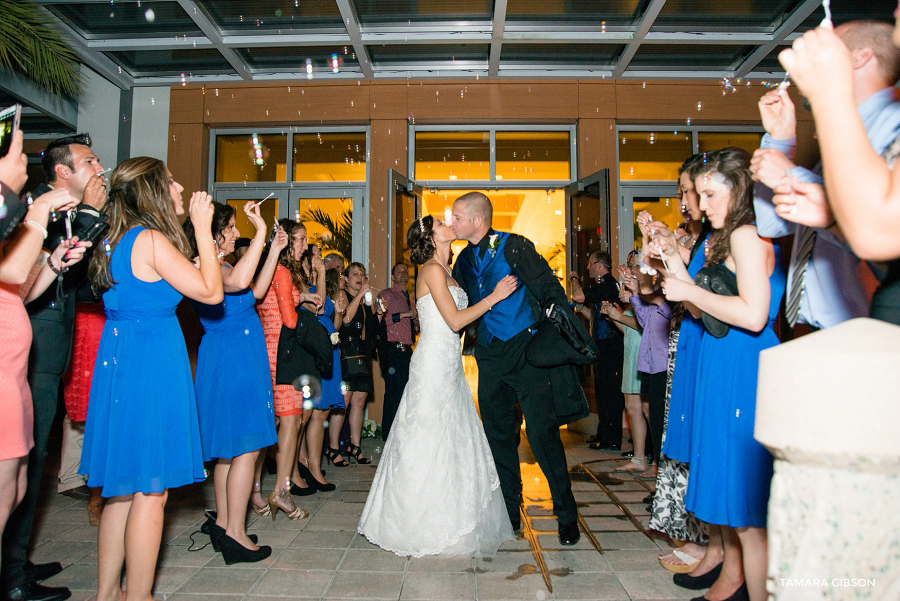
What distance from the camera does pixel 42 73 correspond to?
5316 mm

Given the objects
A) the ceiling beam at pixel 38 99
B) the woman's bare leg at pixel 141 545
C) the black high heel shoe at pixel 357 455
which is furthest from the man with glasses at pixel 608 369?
the ceiling beam at pixel 38 99

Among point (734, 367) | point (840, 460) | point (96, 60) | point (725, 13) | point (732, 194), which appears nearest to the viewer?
point (840, 460)

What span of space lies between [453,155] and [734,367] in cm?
630

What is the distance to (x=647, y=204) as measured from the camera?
7734 mm

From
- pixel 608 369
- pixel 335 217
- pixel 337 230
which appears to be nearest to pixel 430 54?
pixel 335 217

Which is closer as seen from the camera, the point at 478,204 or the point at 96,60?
the point at 478,204

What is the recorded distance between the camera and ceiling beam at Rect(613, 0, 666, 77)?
5.80 meters

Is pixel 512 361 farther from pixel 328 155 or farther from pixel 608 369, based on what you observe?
pixel 328 155

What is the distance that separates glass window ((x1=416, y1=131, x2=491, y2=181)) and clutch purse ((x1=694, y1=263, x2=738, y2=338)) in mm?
5883

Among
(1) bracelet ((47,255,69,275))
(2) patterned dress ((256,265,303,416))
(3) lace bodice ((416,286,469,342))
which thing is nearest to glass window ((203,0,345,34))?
(2) patterned dress ((256,265,303,416))

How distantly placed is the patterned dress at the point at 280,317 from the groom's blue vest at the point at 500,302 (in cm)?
130

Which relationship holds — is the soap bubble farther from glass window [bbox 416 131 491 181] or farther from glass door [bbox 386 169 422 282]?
glass window [bbox 416 131 491 181]

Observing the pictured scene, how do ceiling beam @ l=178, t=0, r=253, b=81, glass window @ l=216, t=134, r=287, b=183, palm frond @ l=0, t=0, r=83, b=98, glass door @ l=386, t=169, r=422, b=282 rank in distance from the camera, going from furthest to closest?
glass window @ l=216, t=134, r=287, b=183 → glass door @ l=386, t=169, r=422, b=282 → ceiling beam @ l=178, t=0, r=253, b=81 → palm frond @ l=0, t=0, r=83, b=98

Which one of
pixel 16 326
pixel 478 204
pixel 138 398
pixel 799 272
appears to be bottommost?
pixel 138 398
